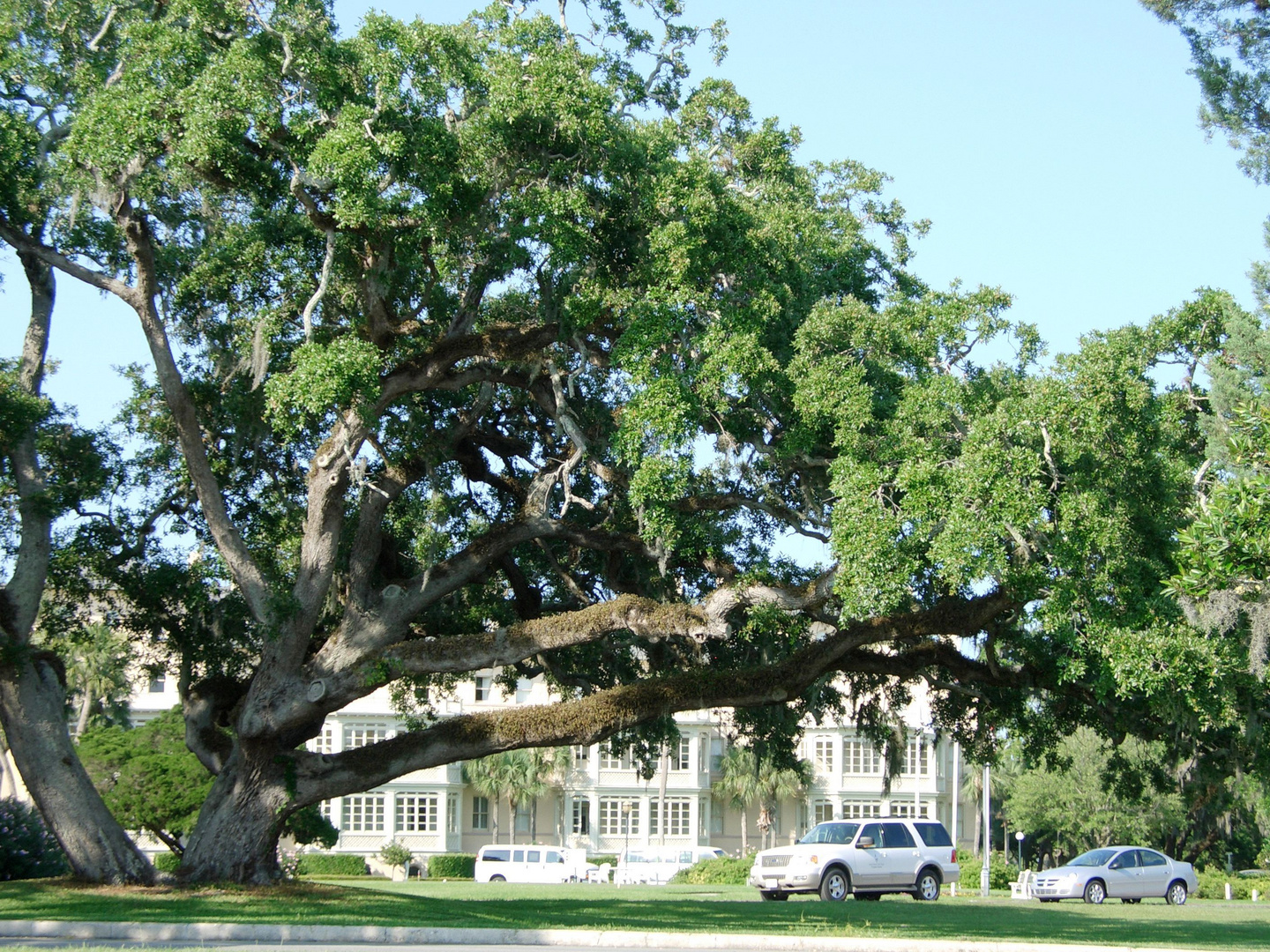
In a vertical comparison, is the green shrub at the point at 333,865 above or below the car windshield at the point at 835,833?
below

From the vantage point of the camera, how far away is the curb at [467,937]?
12703 millimetres

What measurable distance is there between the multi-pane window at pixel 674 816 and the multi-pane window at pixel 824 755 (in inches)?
269

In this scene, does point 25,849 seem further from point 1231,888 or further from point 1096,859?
point 1231,888

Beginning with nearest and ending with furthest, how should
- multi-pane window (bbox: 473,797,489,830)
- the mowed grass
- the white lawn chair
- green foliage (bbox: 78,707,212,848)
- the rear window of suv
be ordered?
the mowed grass → the rear window of suv → green foliage (bbox: 78,707,212,848) → the white lawn chair → multi-pane window (bbox: 473,797,489,830)

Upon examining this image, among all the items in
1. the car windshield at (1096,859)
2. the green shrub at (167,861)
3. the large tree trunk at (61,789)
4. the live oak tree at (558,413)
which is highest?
the live oak tree at (558,413)

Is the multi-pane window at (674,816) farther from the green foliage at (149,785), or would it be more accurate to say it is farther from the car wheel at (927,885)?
the car wheel at (927,885)

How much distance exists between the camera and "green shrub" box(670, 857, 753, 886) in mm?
38594

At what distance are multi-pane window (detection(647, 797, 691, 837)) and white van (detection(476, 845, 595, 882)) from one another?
17.6 metres

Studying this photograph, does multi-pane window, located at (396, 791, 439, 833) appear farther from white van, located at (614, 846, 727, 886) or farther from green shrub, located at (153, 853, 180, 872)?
green shrub, located at (153, 853, 180, 872)

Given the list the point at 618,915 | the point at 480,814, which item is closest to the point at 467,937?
the point at 618,915

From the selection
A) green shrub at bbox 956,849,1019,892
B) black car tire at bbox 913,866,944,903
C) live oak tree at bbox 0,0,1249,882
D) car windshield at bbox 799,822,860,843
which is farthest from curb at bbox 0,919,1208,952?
green shrub at bbox 956,849,1019,892

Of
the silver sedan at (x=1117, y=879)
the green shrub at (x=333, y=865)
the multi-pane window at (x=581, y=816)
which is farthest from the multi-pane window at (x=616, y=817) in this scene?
the silver sedan at (x=1117, y=879)

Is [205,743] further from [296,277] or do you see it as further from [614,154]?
[614,154]

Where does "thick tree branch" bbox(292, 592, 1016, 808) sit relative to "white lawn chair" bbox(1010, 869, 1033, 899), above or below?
above
